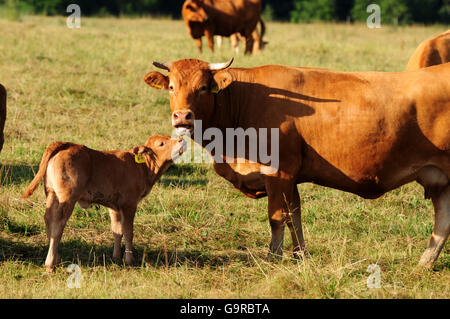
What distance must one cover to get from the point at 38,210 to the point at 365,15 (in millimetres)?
35659

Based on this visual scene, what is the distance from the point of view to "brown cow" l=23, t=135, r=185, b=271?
575 centimetres

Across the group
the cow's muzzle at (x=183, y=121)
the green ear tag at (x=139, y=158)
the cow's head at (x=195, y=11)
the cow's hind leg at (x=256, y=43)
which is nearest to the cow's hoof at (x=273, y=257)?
the cow's muzzle at (x=183, y=121)

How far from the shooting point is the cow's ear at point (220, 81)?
5.77m

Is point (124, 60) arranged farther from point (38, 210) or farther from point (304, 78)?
point (304, 78)

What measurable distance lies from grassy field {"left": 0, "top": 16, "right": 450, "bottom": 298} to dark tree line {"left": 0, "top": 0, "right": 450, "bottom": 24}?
1148 inches

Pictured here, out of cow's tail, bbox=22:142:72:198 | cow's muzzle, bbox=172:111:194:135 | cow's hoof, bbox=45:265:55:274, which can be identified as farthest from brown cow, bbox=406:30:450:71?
cow's hoof, bbox=45:265:55:274

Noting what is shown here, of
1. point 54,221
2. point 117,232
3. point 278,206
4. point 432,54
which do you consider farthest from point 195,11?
point 54,221

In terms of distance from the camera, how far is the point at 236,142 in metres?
5.96

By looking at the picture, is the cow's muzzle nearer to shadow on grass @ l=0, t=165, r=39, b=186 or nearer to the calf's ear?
the calf's ear

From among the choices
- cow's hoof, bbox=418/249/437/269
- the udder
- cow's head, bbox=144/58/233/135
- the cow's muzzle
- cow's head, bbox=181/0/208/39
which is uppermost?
cow's head, bbox=181/0/208/39

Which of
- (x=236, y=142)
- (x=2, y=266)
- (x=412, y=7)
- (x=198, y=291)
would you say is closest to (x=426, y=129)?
(x=236, y=142)

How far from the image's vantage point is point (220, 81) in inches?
229

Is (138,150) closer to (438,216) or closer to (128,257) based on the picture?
(128,257)

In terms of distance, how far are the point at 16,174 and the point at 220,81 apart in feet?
12.0
